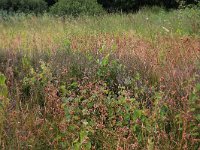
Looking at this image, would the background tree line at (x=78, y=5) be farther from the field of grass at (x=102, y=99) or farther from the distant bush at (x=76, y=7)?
the field of grass at (x=102, y=99)

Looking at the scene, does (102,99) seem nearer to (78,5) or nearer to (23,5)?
(78,5)

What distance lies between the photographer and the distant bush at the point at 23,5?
14.5m

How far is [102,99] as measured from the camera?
3.71 m

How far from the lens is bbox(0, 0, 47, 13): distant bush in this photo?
14.5 m

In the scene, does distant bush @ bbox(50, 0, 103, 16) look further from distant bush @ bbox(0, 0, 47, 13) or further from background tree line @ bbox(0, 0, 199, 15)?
distant bush @ bbox(0, 0, 47, 13)

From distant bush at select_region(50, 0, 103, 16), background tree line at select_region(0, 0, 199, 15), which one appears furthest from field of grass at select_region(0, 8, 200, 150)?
distant bush at select_region(50, 0, 103, 16)

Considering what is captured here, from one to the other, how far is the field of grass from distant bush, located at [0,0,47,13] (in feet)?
30.9

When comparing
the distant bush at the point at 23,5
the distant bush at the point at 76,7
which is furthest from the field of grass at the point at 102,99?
the distant bush at the point at 23,5

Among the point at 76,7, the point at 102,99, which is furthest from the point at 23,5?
the point at 102,99

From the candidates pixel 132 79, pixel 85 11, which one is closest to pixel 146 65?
pixel 132 79

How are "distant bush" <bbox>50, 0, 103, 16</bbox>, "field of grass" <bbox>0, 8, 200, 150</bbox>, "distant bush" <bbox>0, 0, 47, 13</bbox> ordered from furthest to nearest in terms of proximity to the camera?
"distant bush" <bbox>0, 0, 47, 13</bbox>, "distant bush" <bbox>50, 0, 103, 16</bbox>, "field of grass" <bbox>0, 8, 200, 150</bbox>

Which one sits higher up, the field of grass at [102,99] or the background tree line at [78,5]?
the field of grass at [102,99]

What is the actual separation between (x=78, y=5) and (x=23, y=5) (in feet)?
9.21

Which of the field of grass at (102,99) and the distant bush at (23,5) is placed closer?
the field of grass at (102,99)
